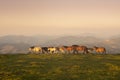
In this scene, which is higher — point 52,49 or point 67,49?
point 52,49

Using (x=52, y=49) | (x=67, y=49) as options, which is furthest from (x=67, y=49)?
(x=52, y=49)

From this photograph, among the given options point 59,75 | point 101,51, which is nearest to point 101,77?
point 59,75

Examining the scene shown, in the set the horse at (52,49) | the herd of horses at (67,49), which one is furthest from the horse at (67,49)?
the horse at (52,49)

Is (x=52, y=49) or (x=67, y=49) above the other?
(x=52, y=49)

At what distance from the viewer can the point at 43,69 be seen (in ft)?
119

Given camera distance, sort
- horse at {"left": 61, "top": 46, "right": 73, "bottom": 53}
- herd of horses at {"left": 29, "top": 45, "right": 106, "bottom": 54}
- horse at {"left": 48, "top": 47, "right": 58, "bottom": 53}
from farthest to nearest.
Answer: horse at {"left": 48, "top": 47, "right": 58, "bottom": 53}
horse at {"left": 61, "top": 46, "right": 73, "bottom": 53}
herd of horses at {"left": 29, "top": 45, "right": 106, "bottom": 54}

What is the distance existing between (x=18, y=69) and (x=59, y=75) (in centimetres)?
800

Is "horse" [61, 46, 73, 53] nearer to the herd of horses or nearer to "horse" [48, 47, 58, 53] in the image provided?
the herd of horses

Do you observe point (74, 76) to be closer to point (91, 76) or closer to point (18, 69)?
point (91, 76)

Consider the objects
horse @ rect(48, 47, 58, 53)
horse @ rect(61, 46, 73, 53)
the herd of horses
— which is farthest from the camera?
horse @ rect(48, 47, 58, 53)

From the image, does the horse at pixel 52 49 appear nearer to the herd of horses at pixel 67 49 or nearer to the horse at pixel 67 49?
the herd of horses at pixel 67 49

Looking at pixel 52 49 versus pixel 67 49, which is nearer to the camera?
pixel 67 49

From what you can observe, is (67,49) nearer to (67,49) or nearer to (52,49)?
(67,49)

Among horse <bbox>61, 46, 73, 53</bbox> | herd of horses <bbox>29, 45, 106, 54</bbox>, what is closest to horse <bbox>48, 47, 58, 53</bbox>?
herd of horses <bbox>29, 45, 106, 54</bbox>
